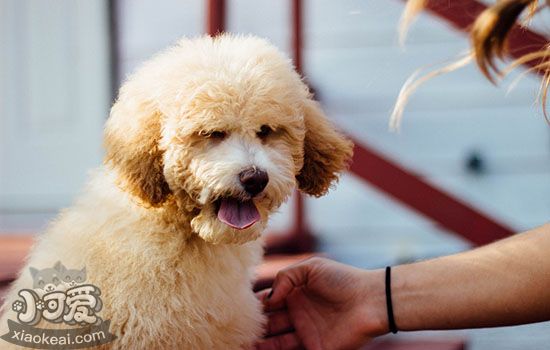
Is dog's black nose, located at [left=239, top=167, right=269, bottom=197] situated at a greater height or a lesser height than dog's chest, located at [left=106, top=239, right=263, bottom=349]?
greater

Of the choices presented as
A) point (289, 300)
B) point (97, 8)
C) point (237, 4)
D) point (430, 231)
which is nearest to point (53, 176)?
point (97, 8)

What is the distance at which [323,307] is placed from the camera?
2178 millimetres

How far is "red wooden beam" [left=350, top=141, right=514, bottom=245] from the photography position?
4.05m

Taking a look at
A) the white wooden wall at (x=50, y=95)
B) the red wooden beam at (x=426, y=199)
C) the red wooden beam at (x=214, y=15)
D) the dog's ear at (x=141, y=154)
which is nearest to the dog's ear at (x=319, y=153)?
→ the dog's ear at (x=141, y=154)

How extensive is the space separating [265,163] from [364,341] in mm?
687

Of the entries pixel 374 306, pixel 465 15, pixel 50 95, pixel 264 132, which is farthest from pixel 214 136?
pixel 50 95

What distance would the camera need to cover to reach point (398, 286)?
2113 mm

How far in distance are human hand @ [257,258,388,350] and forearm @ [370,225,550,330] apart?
60mm

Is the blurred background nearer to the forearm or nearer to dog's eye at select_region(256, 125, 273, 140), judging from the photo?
the forearm

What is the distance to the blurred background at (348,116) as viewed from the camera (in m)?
4.41

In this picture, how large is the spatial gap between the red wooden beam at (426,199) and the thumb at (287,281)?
1.95 meters

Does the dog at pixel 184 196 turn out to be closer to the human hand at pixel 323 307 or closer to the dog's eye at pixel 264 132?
the dog's eye at pixel 264 132

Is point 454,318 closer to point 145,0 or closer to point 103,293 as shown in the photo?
point 103,293

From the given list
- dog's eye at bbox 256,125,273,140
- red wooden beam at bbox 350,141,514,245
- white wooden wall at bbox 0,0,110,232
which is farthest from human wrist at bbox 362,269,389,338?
→ white wooden wall at bbox 0,0,110,232
